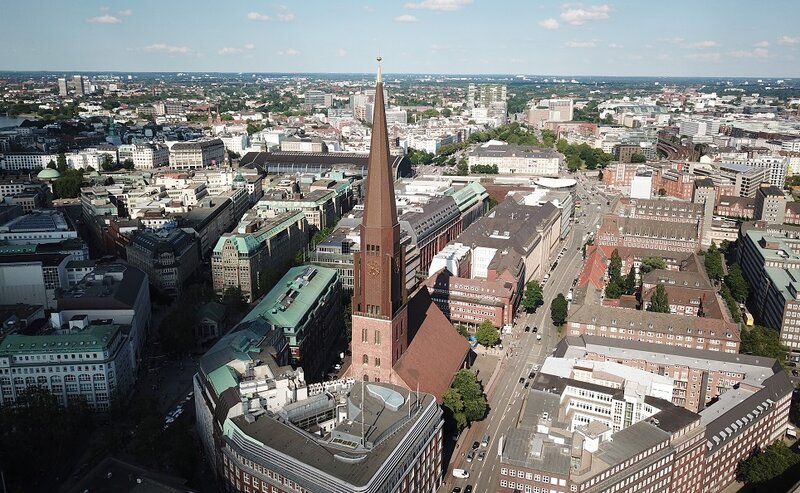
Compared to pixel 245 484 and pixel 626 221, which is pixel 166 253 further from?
pixel 626 221

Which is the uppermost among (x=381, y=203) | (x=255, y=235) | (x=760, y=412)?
(x=381, y=203)

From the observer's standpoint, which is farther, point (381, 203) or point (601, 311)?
point (601, 311)

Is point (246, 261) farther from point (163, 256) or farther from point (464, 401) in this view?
point (464, 401)

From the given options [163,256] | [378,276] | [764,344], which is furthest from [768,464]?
[163,256]

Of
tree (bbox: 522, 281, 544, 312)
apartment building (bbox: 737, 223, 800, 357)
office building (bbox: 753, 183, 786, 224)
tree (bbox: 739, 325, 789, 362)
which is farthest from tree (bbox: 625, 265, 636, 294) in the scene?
office building (bbox: 753, 183, 786, 224)

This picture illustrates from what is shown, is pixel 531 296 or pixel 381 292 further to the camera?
pixel 531 296

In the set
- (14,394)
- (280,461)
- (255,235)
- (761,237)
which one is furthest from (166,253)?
(761,237)
